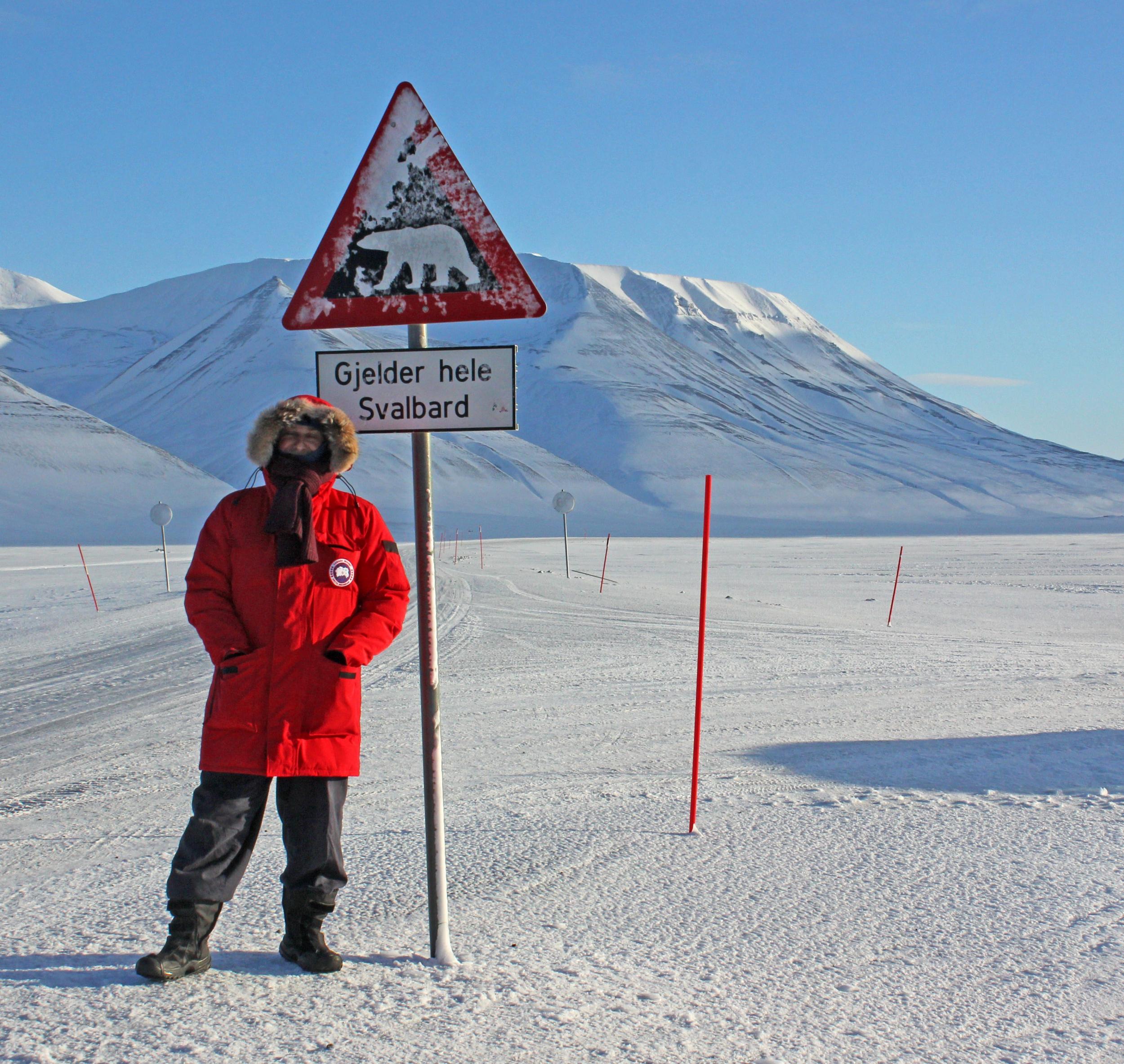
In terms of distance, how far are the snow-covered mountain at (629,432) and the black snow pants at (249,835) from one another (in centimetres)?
7536

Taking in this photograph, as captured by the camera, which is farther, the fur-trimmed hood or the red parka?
the fur-trimmed hood

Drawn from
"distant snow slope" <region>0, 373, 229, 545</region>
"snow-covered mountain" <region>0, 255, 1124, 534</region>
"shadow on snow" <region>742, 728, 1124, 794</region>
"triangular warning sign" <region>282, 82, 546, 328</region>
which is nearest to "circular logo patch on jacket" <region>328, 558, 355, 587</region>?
"triangular warning sign" <region>282, 82, 546, 328</region>

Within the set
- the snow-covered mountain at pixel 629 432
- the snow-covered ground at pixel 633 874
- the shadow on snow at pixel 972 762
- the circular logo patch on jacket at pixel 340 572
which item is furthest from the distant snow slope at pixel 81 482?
the circular logo patch on jacket at pixel 340 572

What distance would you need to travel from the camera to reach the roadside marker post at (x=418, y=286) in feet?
10.2

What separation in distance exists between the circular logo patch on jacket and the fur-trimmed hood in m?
0.28

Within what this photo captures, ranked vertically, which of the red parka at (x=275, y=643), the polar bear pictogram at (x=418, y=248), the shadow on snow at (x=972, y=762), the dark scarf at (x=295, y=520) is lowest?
the shadow on snow at (x=972, y=762)

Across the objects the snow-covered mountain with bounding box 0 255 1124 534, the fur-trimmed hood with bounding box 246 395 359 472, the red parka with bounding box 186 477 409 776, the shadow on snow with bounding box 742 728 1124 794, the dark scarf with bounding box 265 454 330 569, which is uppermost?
the fur-trimmed hood with bounding box 246 395 359 472

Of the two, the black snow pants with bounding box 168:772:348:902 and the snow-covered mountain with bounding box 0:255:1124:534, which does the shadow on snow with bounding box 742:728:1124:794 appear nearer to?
the black snow pants with bounding box 168:772:348:902

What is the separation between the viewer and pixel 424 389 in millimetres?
3107

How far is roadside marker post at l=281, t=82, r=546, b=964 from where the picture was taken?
10.2ft

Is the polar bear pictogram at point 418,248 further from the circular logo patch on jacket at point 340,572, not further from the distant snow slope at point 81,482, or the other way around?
the distant snow slope at point 81,482

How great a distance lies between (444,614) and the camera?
14664 mm

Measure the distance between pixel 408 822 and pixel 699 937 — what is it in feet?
5.94

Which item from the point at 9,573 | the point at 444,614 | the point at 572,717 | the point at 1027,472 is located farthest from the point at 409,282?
the point at 1027,472
